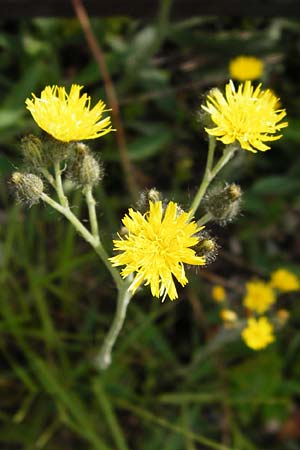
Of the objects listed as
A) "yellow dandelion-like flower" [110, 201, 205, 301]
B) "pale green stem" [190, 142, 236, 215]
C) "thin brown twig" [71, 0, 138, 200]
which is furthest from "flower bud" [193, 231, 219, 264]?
"thin brown twig" [71, 0, 138, 200]

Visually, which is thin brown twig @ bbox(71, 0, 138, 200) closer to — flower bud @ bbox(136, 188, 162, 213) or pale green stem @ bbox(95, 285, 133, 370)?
pale green stem @ bbox(95, 285, 133, 370)

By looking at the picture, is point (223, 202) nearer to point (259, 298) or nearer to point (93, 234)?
point (93, 234)

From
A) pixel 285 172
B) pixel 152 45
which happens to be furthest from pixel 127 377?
pixel 152 45

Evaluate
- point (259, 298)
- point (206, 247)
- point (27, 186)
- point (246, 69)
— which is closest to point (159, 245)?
point (206, 247)

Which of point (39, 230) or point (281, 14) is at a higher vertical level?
point (281, 14)

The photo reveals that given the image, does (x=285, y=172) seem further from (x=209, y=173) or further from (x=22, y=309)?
(x=209, y=173)

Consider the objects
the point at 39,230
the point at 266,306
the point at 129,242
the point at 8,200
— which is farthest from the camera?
the point at 8,200

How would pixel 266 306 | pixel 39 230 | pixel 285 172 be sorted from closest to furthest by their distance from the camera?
pixel 266 306 → pixel 39 230 → pixel 285 172
